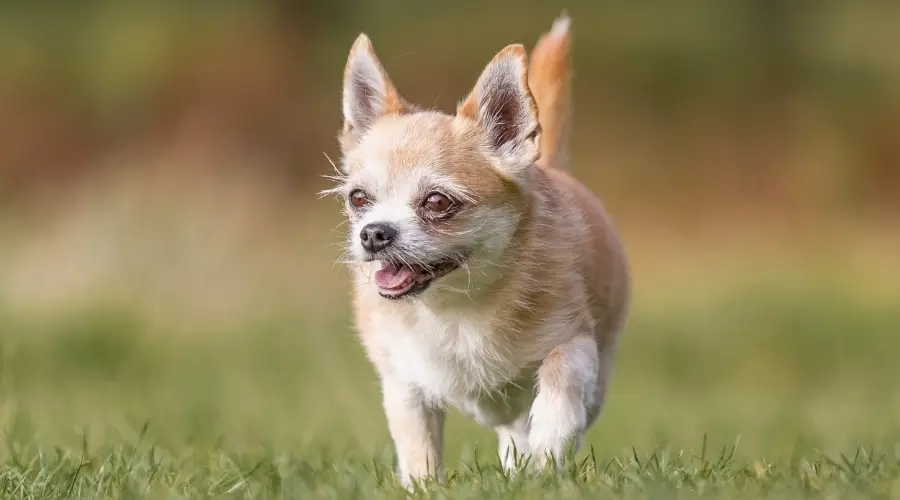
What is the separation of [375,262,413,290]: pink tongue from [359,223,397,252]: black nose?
0.45 ft

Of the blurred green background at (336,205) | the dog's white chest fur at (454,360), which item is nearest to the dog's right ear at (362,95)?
the dog's white chest fur at (454,360)

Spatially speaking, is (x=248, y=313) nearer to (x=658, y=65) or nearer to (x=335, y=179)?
(x=335, y=179)

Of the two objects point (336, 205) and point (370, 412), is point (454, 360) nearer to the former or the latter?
point (370, 412)

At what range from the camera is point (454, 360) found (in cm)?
431

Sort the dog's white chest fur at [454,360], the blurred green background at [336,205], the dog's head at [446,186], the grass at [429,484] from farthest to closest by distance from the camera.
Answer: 1. the blurred green background at [336,205]
2. the dog's white chest fur at [454,360]
3. the dog's head at [446,186]
4. the grass at [429,484]

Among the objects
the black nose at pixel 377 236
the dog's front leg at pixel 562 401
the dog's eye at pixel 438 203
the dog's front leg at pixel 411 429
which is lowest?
the dog's front leg at pixel 411 429

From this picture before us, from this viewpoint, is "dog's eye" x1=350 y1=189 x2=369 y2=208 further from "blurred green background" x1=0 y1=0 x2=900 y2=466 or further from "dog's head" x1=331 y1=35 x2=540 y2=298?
"blurred green background" x1=0 y1=0 x2=900 y2=466

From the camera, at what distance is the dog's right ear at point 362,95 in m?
4.62

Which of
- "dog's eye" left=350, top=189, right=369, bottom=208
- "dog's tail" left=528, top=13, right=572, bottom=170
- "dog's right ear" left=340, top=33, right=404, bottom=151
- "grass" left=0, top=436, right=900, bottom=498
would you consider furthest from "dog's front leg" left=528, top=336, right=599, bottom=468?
"dog's tail" left=528, top=13, right=572, bottom=170

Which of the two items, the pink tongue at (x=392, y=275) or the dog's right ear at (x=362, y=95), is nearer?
the pink tongue at (x=392, y=275)

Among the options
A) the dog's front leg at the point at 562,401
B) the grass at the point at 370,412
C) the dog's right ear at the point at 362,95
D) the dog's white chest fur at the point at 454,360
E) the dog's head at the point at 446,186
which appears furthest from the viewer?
the dog's right ear at the point at 362,95

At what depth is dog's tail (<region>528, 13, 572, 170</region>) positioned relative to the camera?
17.4ft

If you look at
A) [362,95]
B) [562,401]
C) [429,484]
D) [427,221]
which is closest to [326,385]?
[362,95]

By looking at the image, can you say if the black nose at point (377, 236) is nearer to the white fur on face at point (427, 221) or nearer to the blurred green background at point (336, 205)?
the white fur on face at point (427, 221)
